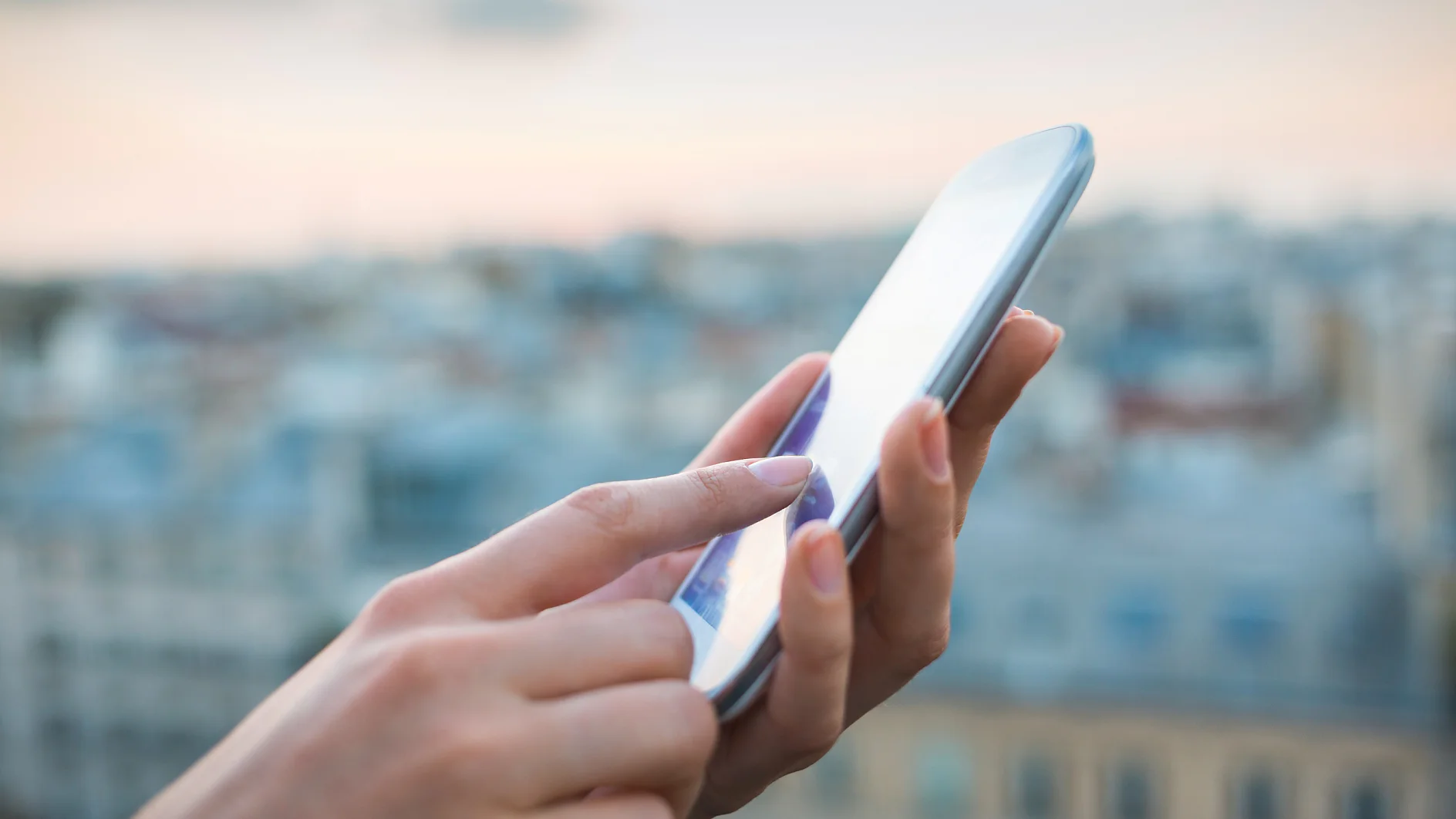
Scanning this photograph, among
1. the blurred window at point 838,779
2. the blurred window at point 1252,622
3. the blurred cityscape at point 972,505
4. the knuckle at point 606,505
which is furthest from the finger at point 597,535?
the blurred window at point 838,779

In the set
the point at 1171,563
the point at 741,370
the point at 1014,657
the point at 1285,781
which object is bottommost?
the point at 1285,781

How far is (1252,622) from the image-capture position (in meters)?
4.66

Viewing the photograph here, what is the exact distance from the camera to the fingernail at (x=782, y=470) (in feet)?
1.11

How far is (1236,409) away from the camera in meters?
5.93

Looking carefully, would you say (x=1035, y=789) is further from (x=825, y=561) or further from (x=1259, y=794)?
(x=825, y=561)

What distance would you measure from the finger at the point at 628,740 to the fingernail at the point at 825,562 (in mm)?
46

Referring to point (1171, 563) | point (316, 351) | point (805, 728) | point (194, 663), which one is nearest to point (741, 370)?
point (1171, 563)

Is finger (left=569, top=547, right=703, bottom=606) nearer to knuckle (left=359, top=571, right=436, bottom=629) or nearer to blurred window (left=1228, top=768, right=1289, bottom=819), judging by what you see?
knuckle (left=359, top=571, right=436, bottom=629)

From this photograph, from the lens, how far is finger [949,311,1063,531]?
396 millimetres

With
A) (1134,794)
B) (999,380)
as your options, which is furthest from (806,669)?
(1134,794)

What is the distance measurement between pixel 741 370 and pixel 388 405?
2.05 metres

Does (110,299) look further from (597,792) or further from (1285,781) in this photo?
(597,792)

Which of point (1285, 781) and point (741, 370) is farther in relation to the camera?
point (741, 370)

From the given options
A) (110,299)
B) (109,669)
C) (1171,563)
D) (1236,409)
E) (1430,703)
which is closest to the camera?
(1430,703)
